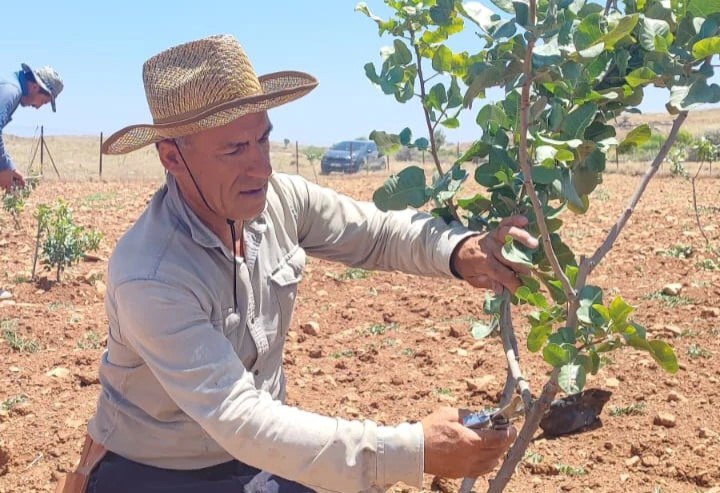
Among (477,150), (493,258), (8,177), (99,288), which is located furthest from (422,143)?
(8,177)

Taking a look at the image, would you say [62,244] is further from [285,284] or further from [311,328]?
[285,284]

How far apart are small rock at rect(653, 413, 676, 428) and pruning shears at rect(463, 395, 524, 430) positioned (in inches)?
70.8

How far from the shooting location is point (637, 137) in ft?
6.01

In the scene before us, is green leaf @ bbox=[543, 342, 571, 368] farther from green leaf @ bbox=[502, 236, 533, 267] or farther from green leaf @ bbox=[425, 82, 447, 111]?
green leaf @ bbox=[425, 82, 447, 111]

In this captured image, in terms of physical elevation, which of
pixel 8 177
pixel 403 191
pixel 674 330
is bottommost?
pixel 674 330

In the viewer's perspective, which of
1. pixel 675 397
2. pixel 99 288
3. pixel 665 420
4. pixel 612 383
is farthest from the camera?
pixel 99 288

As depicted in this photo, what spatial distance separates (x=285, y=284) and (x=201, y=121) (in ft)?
1.86

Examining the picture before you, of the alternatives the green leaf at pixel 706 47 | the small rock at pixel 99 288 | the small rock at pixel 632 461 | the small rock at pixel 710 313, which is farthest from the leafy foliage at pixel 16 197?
the green leaf at pixel 706 47

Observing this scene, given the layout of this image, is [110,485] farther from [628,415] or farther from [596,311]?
[628,415]

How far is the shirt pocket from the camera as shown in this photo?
2.41 metres

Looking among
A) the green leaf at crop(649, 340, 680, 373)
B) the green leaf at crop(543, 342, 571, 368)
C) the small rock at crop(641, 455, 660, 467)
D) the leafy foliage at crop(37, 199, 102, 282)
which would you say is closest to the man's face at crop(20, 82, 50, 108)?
the leafy foliage at crop(37, 199, 102, 282)

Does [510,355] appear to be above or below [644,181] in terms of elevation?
below

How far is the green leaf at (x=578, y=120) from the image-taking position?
63.7 inches

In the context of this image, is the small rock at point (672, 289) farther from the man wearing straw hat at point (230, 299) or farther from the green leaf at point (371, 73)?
the green leaf at point (371, 73)
